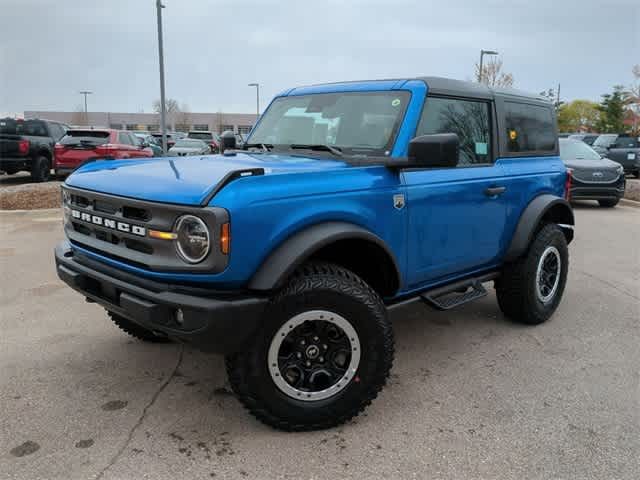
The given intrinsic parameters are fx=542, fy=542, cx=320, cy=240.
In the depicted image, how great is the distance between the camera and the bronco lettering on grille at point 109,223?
2.75 m

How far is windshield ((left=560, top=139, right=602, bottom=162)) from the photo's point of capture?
12.5m

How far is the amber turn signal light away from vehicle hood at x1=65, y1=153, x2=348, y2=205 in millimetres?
162

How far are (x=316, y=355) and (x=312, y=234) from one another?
2.19 ft

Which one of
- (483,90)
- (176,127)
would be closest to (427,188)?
(483,90)

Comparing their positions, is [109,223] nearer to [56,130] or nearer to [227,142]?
[227,142]

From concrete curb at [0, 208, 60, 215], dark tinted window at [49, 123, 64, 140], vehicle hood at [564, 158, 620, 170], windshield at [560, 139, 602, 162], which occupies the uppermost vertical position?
dark tinted window at [49, 123, 64, 140]

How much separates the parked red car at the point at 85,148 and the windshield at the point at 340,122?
31.8 feet

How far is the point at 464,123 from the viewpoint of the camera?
4.02 meters

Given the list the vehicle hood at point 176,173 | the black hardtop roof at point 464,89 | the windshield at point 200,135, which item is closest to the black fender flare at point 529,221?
the black hardtop roof at point 464,89

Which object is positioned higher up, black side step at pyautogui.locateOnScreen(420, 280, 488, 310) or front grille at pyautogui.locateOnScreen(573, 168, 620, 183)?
front grille at pyautogui.locateOnScreen(573, 168, 620, 183)

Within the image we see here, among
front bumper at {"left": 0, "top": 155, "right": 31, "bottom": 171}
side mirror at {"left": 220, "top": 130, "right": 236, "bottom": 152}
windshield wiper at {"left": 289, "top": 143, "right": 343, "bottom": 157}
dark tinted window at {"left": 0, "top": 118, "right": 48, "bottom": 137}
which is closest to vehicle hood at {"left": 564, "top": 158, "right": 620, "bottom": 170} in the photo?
side mirror at {"left": 220, "top": 130, "right": 236, "bottom": 152}

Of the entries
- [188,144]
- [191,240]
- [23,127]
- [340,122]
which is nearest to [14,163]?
[23,127]

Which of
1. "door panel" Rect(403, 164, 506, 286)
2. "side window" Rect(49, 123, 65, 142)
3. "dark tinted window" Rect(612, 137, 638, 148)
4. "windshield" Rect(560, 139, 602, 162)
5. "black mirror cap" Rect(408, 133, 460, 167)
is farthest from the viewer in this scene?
"dark tinted window" Rect(612, 137, 638, 148)

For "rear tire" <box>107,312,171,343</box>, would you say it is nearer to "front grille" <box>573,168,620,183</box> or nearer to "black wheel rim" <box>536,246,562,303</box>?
"black wheel rim" <box>536,246,562,303</box>
